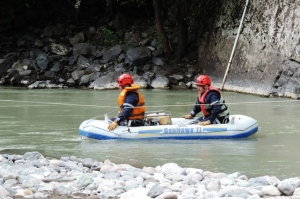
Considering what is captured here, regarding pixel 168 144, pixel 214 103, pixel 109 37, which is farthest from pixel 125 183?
pixel 109 37

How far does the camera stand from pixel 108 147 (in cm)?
889

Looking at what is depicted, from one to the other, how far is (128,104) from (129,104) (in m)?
0.02

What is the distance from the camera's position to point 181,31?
20.1 m

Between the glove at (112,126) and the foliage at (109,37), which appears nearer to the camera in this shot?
the glove at (112,126)

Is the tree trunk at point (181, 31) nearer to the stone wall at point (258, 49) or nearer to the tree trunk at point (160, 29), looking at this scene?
the tree trunk at point (160, 29)

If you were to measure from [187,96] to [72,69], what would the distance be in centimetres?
522

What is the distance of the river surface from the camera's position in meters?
7.73

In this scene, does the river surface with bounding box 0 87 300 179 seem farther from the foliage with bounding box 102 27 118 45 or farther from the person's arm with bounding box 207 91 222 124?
the foliage with bounding box 102 27 118 45

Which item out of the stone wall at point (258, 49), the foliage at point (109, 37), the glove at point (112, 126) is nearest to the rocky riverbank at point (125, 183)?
the glove at point (112, 126)

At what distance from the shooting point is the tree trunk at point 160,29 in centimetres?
1986


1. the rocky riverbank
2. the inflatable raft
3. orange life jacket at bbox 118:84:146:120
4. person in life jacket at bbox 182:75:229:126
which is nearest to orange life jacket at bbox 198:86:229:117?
person in life jacket at bbox 182:75:229:126

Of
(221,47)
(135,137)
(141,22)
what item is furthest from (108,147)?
(141,22)

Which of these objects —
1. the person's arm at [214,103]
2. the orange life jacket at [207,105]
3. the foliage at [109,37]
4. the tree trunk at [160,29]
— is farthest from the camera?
the foliage at [109,37]

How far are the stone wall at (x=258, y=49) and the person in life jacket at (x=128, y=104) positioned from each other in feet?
23.2
